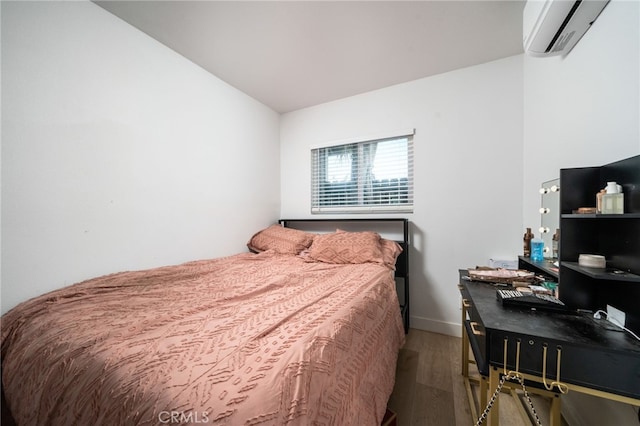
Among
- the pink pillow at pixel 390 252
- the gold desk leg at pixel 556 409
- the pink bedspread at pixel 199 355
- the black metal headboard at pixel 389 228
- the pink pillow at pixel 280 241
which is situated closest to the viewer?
the pink bedspread at pixel 199 355

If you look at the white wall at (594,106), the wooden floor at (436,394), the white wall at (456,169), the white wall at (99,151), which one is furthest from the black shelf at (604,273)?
the white wall at (99,151)

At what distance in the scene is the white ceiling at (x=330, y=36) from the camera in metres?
1.57

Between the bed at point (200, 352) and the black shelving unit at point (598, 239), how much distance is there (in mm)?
854

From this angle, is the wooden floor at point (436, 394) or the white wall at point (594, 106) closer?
the white wall at point (594, 106)

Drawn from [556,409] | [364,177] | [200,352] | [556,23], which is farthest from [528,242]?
[200,352]

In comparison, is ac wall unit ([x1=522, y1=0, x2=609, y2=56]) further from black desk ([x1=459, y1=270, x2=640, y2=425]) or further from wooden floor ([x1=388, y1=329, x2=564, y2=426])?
wooden floor ([x1=388, y1=329, x2=564, y2=426])

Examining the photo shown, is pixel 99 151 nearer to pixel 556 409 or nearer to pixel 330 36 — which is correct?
pixel 330 36

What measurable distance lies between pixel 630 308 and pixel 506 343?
479mm

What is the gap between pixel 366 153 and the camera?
2736 mm

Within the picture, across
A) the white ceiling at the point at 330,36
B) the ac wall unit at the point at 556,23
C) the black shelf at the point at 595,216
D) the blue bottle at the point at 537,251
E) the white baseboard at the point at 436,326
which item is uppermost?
the white ceiling at the point at 330,36

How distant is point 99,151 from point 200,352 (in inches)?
62.3

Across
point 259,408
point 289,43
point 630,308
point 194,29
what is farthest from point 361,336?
point 194,29

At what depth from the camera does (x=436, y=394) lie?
150cm

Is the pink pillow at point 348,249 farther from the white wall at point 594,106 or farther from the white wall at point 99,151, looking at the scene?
the white wall at point 594,106
